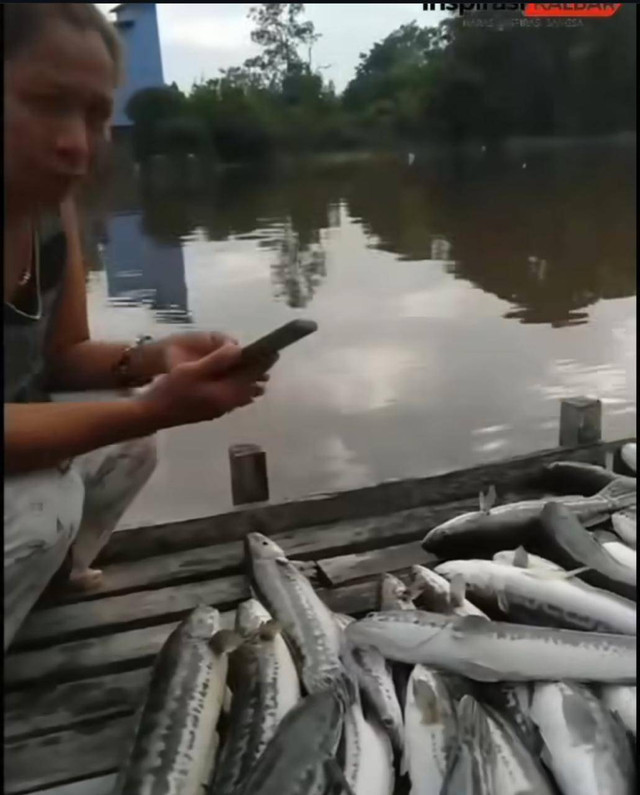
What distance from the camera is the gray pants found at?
4.04 feet

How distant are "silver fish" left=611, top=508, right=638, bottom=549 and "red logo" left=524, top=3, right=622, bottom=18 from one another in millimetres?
961

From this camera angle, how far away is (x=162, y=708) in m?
1.32

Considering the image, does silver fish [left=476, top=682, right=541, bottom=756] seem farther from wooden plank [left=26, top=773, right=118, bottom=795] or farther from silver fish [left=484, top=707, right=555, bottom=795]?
wooden plank [left=26, top=773, right=118, bottom=795]

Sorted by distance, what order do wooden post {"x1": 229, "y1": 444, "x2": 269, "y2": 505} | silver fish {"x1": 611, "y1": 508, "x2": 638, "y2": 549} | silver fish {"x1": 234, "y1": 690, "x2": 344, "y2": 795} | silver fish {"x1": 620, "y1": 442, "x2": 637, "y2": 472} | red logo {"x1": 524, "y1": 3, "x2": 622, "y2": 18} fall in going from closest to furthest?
red logo {"x1": 524, "y1": 3, "x2": 622, "y2": 18}, silver fish {"x1": 234, "y1": 690, "x2": 344, "y2": 795}, silver fish {"x1": 611, "y1": 508, "x2": 638, "y2": 549}, wooden post {"x1": 229, "y1": 444, "x2": 269, "y2": 505}, silver fish {"x1": 620, "y1": 442, "x2": 637, "y2": 472}

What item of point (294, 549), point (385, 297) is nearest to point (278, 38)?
point (385, 297)

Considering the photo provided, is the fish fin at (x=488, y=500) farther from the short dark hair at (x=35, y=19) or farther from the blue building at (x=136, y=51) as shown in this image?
the short dark hair at (x=35, y=19)

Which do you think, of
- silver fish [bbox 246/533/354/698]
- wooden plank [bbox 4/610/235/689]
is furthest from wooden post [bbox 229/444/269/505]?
wooden plank [bbox 4/610/235/689]

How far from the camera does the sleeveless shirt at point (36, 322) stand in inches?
41.8

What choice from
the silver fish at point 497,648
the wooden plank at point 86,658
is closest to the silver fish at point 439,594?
the silver fish at point 497,648

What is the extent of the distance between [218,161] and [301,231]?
30cm

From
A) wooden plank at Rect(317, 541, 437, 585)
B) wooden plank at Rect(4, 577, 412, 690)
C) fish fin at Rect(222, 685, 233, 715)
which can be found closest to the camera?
fish fin at Rect(222, 685, 233, 715)

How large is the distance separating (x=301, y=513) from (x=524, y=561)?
1.59 ft

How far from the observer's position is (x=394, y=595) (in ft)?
5.40

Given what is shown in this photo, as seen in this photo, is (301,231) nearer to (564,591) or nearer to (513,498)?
(564,591)
